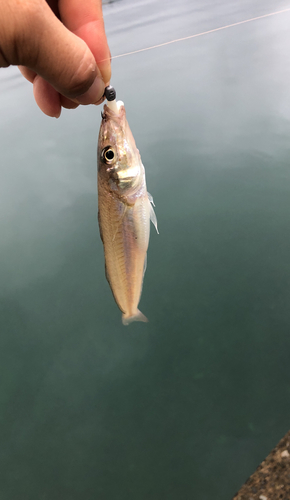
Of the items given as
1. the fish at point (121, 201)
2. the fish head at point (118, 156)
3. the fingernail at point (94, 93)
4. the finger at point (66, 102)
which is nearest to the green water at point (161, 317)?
the fish at point (121, 201)

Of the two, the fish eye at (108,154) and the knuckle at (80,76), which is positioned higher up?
the knuckle at (80,76)

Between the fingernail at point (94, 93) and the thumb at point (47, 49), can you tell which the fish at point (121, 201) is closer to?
the fingernail at point (94, 93)

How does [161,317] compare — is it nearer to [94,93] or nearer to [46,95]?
[46,95]

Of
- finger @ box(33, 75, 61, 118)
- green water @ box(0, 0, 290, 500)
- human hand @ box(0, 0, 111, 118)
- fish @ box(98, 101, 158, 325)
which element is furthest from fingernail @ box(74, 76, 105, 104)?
green water @ box(0, 0, 290, 500)

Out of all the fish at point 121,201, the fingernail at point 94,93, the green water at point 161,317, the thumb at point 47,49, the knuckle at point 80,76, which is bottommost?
the green water at point 161,317

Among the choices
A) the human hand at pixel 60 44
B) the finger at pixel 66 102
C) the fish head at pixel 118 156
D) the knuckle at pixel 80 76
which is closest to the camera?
the human hand at pixel 60 44

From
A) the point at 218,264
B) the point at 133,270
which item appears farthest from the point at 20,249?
the point at 133,270

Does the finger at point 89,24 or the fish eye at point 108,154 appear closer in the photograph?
the finger at point 89,24
